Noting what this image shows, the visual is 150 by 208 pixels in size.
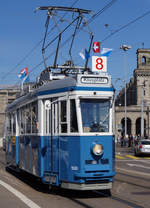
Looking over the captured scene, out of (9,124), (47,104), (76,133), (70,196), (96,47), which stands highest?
(96,47)

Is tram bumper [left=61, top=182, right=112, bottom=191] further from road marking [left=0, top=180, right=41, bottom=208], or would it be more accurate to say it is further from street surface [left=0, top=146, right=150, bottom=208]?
road marking [left=0, top=180, right=41, bottom=208]

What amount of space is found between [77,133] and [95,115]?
0.64 meters

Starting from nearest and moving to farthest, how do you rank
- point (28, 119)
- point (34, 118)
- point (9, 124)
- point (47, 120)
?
point (47, 120) → point (34, 118) → point (28, 119) → point (9, 124)

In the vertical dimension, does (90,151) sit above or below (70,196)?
above

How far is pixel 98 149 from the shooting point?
33.6ft

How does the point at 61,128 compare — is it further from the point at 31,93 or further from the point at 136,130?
the point at 136,130

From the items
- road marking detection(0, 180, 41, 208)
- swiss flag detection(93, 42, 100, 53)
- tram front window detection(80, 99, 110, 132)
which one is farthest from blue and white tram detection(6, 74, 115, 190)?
swiss flag detection(93, 42, 100, 53)

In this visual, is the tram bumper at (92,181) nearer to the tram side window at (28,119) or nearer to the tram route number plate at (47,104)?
the tram route number plate at (47,104)

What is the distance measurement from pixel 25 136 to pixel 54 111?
282 centimetres

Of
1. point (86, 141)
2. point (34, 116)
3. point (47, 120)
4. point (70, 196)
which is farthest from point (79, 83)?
point (70, 196)

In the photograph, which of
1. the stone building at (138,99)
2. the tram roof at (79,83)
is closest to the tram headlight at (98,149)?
the tram roof at (79,83)

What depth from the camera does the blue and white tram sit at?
1013 centimetres

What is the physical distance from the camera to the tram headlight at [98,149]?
10.2m

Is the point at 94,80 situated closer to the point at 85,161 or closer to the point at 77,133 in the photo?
the point at 77,133
